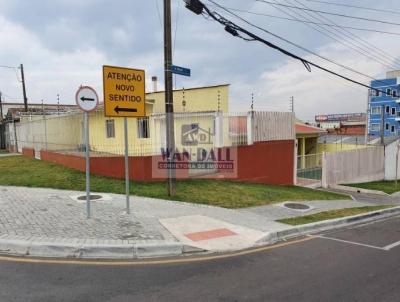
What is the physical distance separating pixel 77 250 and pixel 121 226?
63.4 inches

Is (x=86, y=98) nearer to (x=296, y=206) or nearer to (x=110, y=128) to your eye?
(x=296, y=206)

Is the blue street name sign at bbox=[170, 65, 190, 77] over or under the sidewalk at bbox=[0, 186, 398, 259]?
over

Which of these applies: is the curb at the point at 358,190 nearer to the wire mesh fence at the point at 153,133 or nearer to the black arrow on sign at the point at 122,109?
the wire mesh fence at the point at 153,133

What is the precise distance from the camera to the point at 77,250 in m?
5.86

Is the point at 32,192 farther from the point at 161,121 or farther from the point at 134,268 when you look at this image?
the point at 134,268

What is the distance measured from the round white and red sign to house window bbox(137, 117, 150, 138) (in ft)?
20.6

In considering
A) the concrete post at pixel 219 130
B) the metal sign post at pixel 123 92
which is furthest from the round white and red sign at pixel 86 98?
the concrete post at pixel 219 130

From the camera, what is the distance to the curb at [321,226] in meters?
7.42

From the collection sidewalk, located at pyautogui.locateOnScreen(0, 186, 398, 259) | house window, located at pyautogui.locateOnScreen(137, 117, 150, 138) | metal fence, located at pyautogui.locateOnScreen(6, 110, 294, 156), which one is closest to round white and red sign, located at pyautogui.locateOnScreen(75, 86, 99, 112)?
sidewalk, located at pyautogui.locateOnScreen(0, 186, 398, 259)

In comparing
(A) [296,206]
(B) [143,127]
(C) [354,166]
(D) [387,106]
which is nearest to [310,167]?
(C) [354,166]

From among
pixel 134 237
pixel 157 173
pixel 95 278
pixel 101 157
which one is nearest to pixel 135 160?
pixel 157 173

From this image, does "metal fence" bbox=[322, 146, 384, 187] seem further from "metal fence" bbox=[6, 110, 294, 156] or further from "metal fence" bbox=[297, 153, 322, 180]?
"metal fence" bbox=[6, 110, 294, 156]

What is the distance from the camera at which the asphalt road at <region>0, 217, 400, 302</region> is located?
14.5 ft

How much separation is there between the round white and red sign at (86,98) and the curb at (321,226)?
4.39 metres
